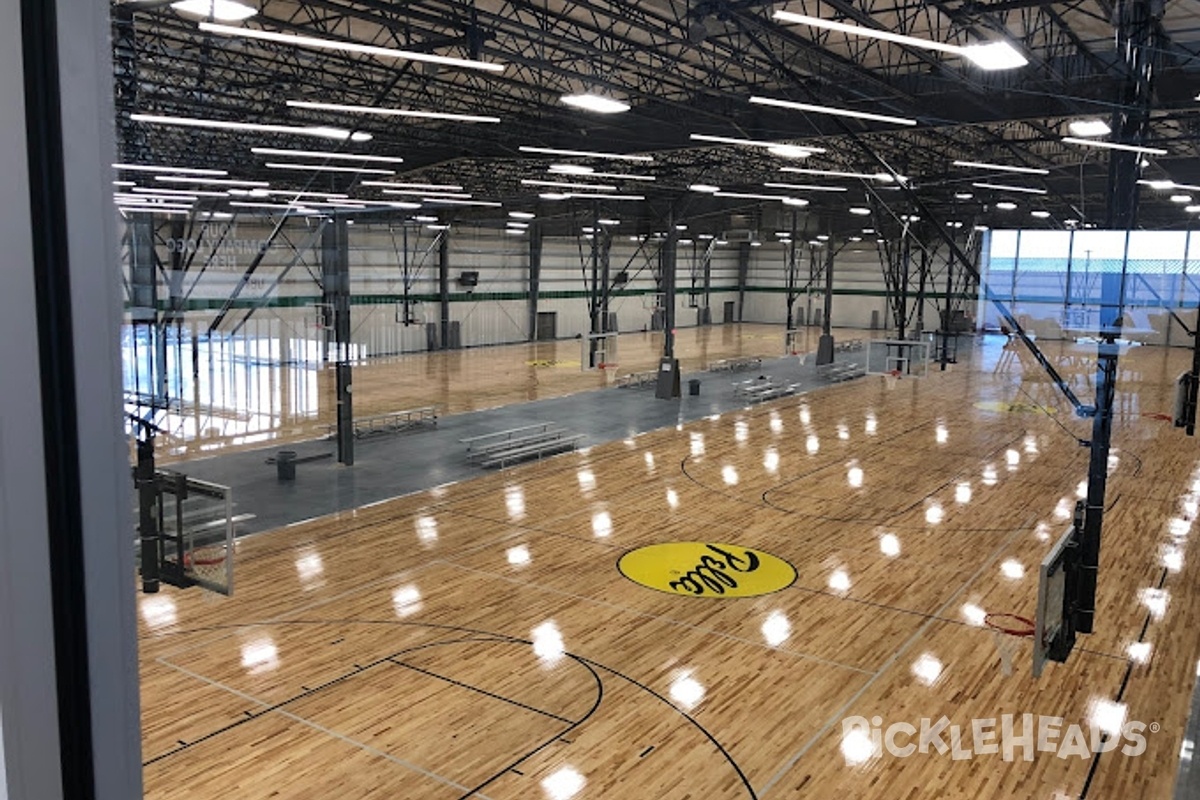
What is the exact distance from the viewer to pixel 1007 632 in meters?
10.4

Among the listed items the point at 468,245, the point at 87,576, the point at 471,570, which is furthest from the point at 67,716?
the point at 468,245

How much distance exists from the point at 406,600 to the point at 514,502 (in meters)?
4.83

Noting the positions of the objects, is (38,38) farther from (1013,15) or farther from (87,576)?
(1013,15)

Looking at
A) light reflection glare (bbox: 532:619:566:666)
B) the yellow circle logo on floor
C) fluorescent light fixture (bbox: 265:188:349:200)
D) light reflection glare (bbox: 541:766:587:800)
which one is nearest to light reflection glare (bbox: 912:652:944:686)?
the yellow circle logo on floor

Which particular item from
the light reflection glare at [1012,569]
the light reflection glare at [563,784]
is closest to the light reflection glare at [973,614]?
the light reflection glare at [1012,569]

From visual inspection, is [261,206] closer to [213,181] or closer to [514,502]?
[213,181]

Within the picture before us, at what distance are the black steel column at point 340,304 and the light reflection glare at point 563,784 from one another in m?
11.8

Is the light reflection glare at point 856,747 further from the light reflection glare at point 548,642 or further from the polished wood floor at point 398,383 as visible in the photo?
the polished wood floor at point 398,383

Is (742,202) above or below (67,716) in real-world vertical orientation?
above

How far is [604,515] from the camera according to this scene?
15008 millimetres

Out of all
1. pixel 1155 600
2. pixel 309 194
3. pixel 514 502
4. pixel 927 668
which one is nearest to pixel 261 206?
pixel 309 194

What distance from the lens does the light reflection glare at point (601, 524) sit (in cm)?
1401

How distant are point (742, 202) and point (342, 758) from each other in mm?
27477

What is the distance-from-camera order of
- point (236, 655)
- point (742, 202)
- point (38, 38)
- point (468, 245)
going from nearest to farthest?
1. point (38, 38)
2. point (236, 655)
3. point (742, 202)
4. point (468, 245)
